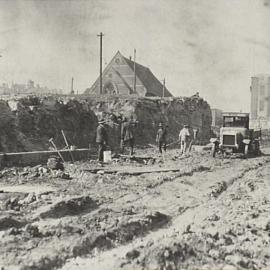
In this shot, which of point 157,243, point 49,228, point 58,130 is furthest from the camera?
point 58,130

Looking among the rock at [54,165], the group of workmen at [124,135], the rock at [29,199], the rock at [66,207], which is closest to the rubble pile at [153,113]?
the group of workmen at [124,135]

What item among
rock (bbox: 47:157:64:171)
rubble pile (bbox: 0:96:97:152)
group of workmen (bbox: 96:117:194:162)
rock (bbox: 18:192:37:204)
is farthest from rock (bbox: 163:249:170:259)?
rubble pile (bbox: 0:96:97:152)

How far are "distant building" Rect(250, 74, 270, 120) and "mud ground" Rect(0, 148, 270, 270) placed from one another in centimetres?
6288

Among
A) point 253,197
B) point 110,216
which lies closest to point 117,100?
point 253,197

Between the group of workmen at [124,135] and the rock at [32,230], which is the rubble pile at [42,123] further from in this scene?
the rock at [32,230]

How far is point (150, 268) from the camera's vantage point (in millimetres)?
5105

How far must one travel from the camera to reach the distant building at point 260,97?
71.4 m

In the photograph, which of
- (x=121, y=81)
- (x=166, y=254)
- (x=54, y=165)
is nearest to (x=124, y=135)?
(x=54, y=165)

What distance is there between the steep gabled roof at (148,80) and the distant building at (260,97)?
922 inches

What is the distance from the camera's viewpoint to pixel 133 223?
690 centimetres

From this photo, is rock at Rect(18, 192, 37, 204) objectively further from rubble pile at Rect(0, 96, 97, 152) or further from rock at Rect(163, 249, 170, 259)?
rubble pile at Rect(0, 96, 97, 152)

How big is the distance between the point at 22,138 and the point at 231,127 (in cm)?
1056

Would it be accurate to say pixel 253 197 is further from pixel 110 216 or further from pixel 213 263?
pixel 213 263

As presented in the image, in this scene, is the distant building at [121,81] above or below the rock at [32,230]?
above
